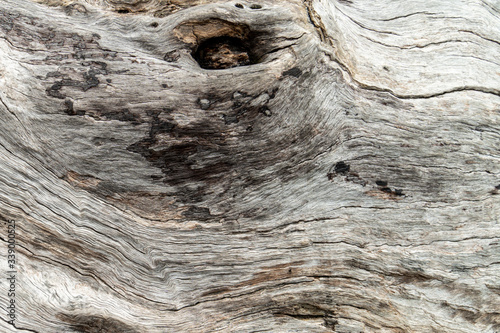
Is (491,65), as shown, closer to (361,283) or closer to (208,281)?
(361,283)

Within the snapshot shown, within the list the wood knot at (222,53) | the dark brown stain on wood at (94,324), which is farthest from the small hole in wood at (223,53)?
the dark brown stain on wood at (94,324)

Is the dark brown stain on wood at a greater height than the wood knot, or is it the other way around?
the wood knot

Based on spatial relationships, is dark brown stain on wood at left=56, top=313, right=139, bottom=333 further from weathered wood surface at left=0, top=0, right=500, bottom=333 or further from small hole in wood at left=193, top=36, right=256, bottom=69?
small hole in wood at left=193, top=36, right=256, bottom=69

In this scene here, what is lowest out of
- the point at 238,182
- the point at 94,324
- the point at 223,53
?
the point at 94,324

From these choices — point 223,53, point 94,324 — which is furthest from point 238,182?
point 94,324

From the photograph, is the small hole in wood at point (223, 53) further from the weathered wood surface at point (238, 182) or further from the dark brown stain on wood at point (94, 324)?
the dark brown stain on wood at point (94, 324)

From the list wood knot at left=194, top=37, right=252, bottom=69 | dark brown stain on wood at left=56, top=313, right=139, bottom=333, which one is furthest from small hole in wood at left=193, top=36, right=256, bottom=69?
dark brown stain on wood at left=56, top=313, right=139, bottom=333

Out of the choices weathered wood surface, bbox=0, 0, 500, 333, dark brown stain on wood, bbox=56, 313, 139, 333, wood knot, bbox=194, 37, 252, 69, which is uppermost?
wood knot, bbox=194, 37, 252, 69

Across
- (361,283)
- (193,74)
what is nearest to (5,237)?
(193,74)

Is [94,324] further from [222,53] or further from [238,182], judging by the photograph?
[222,53]

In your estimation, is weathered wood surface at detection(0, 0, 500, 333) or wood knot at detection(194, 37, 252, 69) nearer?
weathered wood surface at detection(0, 0, 500, 333)
